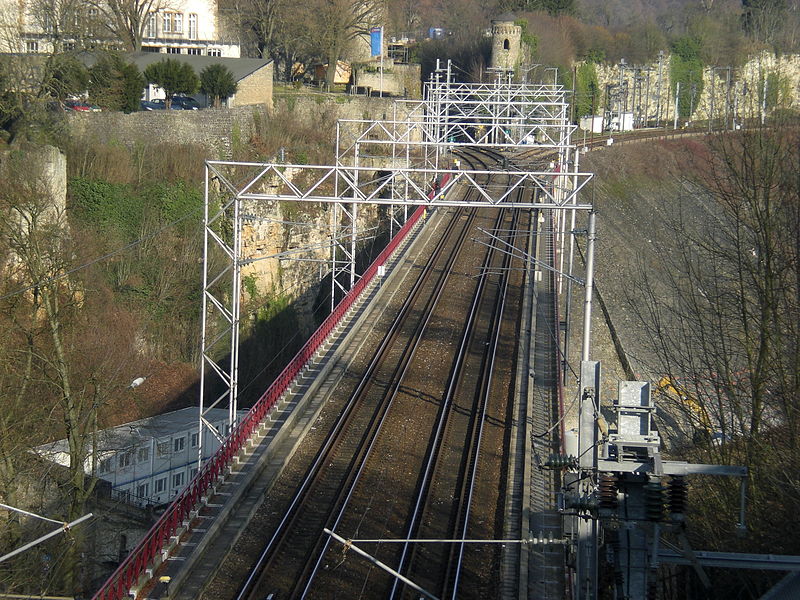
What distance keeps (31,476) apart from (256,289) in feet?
51.3

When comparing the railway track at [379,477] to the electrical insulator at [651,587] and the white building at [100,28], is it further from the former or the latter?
the white building at [100,28]

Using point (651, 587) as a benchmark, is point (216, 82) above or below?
above

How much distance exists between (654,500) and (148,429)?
17.4m

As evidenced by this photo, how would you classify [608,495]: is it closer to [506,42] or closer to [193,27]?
[193,27]

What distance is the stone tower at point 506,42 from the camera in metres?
62.5

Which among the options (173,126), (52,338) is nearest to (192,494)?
(52,338)

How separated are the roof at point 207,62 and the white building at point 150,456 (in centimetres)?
2028

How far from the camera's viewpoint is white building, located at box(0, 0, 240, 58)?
35.4 meters

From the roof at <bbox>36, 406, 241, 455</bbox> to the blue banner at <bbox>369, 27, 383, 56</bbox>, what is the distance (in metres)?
32.0

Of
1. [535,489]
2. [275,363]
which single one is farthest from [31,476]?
[275,363]

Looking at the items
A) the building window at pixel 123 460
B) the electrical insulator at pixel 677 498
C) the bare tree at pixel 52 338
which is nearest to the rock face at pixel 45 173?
the bare tree at pixel 52 338

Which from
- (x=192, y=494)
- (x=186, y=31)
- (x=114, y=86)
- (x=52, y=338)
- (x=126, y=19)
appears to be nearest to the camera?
(x=192, y=494)

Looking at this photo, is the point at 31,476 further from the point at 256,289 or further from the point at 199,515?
the point at 256,289

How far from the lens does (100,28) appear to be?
3972 cm
